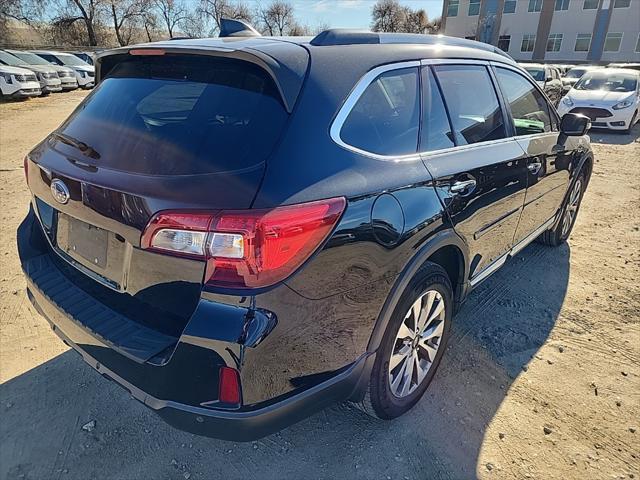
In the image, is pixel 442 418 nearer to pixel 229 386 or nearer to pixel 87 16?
pixel 229 386

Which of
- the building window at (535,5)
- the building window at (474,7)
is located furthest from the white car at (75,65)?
the building window at (535,5)

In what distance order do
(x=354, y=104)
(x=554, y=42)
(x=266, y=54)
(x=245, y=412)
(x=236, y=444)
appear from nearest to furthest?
1. (x=245, y=412)
2. (x=266, y=54)
3. (x=354, y=104)
4. (x=236, y=444)
5. (x=554, y=42)

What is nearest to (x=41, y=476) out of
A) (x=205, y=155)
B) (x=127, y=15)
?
(x=205, y=155)

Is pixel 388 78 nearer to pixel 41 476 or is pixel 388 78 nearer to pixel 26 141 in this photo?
pixel 41 476

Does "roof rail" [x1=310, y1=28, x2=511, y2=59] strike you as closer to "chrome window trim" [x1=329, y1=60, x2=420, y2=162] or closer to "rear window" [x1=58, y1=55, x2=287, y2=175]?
"chrome window trim" [x1=329, y1=60, x2=420, y2=162]

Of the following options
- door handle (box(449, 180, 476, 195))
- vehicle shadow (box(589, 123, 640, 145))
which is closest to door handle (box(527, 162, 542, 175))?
door handle (box(449, 180, 476, 195))

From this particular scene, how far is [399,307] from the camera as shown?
→ 2.11m

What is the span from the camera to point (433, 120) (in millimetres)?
2367

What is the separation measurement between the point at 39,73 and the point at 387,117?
19.8 m

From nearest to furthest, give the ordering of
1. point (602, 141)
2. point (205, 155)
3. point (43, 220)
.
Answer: point (205, 155), point (43, 220), point (602, 141)

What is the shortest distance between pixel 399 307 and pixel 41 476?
180 centimetres

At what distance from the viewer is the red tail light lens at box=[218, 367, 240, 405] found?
155 cm

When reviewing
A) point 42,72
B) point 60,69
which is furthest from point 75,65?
point 42,72

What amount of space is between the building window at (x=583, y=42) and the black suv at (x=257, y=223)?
49875mm
